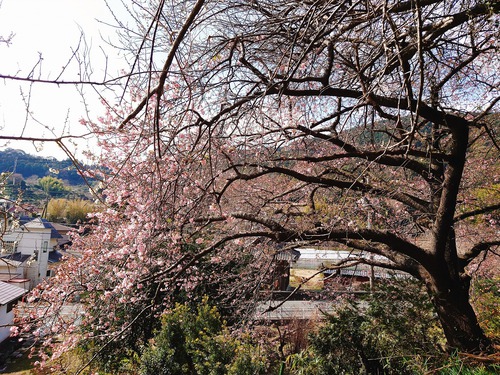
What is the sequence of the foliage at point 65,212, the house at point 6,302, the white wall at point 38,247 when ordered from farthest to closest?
the foliage at point 65,212
the white wall at point 38,247
the house at point 6,302

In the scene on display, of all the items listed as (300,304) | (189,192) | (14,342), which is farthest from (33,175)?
(189,192)

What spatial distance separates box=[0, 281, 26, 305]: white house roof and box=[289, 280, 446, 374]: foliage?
48.0 feet

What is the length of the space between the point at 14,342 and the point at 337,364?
46.1ft

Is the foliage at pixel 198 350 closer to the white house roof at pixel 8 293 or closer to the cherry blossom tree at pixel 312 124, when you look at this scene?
the cherry blossom tree at pixel 312 124

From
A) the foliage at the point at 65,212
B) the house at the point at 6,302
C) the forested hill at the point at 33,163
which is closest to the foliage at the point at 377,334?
the forested hill at the point at 33,163

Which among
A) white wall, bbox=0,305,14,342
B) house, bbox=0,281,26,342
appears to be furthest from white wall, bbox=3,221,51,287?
white wall, bbox=0,305,14,342

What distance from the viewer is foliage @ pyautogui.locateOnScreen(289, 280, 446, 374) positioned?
13.1ft

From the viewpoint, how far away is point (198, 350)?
5379 millimetres

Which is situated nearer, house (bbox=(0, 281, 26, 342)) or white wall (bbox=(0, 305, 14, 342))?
white wall (bbox=(0, 305, 14, 342))

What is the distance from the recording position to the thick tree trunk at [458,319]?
11.1ft

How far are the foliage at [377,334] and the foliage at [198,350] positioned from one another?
2.49 feet

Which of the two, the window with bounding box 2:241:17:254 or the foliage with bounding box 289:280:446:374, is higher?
the window with bounding box 2:241:17:254

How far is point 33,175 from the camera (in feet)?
226

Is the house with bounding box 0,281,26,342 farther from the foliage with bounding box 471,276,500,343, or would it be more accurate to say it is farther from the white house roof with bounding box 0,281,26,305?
the foliage with bounding box 471,276,500,343
